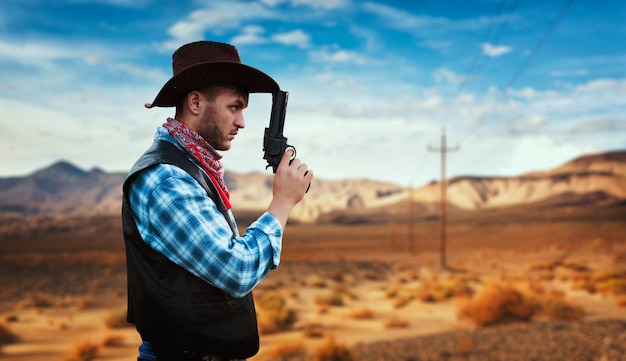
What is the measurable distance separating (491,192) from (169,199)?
453 feet

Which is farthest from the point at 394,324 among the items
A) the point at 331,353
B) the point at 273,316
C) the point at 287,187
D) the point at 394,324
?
the point at 287,187

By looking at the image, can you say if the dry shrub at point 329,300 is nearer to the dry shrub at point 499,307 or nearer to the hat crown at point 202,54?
the dry shrub at point 499,307

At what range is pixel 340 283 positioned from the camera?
26000 millimetres

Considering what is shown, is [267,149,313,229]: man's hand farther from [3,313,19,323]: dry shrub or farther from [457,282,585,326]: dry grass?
[3,313,19,323]: dry shrub

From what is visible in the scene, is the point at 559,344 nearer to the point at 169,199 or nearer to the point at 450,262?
the point at 169,199

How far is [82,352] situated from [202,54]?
475 inches

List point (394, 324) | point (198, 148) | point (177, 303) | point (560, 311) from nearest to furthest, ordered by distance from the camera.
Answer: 1. point (177, 303)
2. point (198, 148)
3. point (560, 311)
4. point (394, 324)

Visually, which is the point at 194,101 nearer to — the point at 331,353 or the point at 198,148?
the point at 198,148

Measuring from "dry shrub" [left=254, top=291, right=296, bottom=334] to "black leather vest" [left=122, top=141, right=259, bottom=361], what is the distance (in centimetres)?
1328

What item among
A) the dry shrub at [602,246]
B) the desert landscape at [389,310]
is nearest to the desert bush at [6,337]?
the desert landscape at [389,310]

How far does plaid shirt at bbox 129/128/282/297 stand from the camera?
5.66 feet

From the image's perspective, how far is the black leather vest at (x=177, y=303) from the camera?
1856 millimetres

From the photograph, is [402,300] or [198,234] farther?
[402,300]

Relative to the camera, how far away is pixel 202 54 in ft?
7.10
